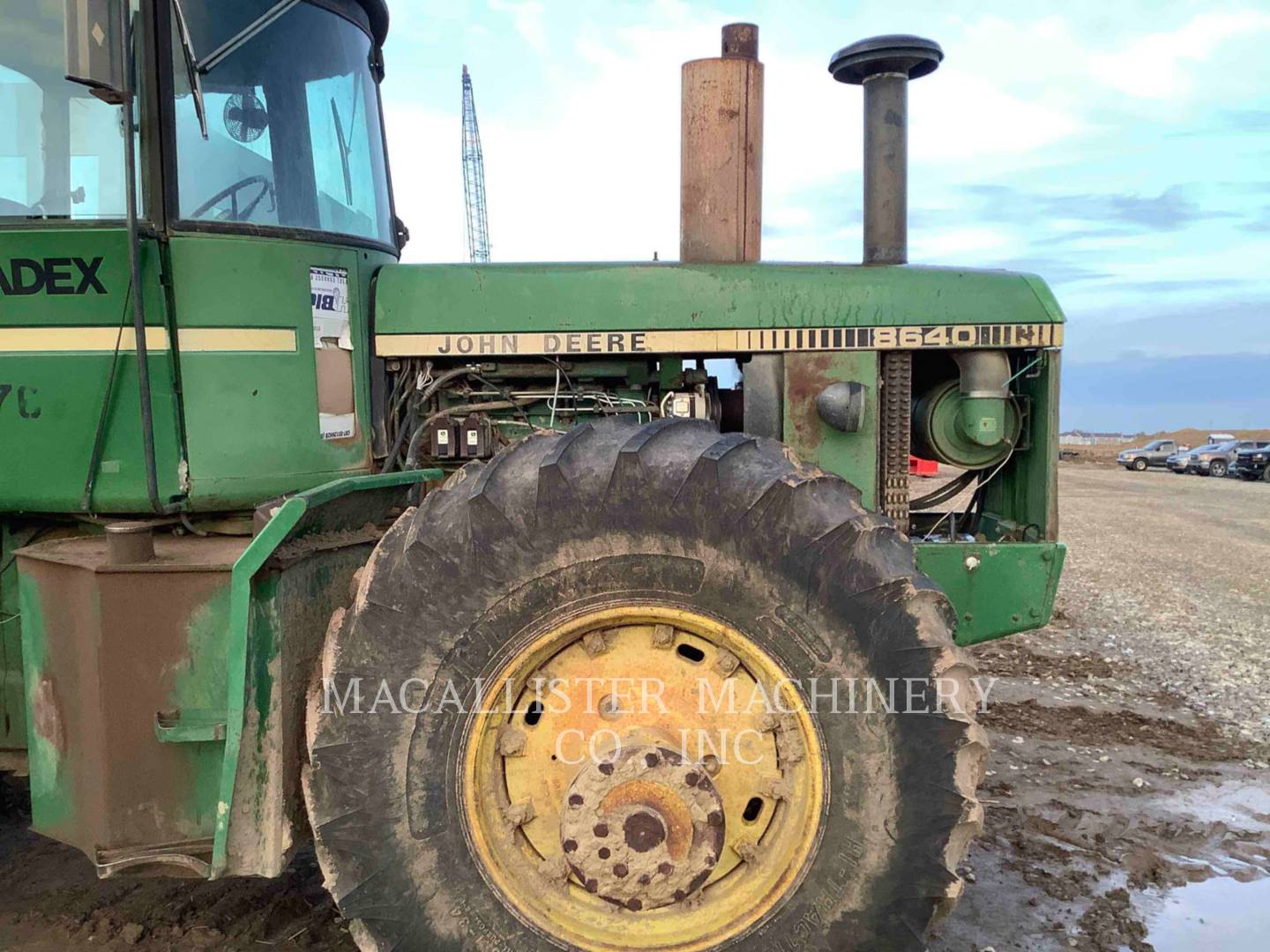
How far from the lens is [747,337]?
11.9 feet

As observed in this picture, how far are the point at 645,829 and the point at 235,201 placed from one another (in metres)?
2.29

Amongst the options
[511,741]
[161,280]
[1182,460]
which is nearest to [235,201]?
[161,280]

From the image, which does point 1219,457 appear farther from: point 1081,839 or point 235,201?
point 235,201

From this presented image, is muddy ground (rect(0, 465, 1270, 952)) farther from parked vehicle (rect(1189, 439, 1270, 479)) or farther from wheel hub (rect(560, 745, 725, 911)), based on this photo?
parked vehicle (rect(1189, 439, 1270, 479))

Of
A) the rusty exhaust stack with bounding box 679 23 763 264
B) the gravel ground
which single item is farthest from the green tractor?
the gravel ground

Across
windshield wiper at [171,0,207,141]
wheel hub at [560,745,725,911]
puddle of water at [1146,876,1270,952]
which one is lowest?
puddle of water at [1146,876,1270,952]

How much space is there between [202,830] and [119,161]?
203 cm

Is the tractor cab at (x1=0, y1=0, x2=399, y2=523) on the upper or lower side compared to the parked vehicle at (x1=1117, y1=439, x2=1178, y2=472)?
upper

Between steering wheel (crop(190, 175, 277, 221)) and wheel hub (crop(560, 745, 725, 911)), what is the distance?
6.73 feet

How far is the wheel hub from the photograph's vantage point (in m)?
2.47

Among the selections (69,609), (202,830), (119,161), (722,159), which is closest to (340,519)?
(69,609)

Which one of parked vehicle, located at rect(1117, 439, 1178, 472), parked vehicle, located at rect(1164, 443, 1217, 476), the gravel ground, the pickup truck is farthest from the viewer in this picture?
parked vehicle, located at rect(1117, 439, 1178, 472)

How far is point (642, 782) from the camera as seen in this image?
8.16ft

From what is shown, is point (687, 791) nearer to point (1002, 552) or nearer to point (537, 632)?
point (537, 632)
